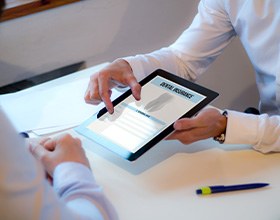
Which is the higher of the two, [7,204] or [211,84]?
[7,204]

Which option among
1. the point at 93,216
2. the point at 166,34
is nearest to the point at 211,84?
the point at 166,34

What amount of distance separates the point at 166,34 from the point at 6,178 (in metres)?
1.37

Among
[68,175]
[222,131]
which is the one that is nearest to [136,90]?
[222,131]

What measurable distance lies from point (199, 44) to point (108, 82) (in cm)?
31

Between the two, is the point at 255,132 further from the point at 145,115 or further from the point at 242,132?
the point at 145,115

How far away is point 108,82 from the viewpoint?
1.12 m

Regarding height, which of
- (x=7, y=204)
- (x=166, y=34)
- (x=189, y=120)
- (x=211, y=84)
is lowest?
(x=211, y=84)

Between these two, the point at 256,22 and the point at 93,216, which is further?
the point at 256,22

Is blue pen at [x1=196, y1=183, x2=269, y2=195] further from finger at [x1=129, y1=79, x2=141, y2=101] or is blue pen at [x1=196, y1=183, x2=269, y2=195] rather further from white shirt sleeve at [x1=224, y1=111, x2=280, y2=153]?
finger at [x1=129, y1=79, x2=141, y2=101]

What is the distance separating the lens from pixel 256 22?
1169 mm

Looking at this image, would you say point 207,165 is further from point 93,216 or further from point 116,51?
point 116,51

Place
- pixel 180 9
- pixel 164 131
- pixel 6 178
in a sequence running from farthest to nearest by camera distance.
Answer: pixel 180 9
pixel 164 131
pixel 6 178

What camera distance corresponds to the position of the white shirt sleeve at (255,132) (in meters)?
0.95

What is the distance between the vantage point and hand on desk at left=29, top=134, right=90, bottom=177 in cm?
80
